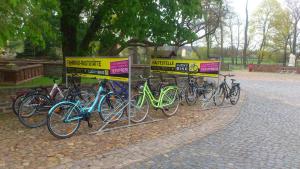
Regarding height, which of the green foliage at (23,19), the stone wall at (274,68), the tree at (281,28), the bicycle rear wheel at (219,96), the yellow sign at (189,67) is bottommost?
the bicycle rear wheel at (219,96)

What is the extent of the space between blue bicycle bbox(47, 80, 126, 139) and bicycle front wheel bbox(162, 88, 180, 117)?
1.49 metres

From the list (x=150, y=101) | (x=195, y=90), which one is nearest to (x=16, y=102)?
(x=150, y=101)

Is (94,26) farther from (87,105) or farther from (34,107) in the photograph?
(87,105)

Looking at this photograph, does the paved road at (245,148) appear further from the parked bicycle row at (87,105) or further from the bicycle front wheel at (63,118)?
the bicycle front wheel at (63,118)

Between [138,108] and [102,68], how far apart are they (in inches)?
49.7

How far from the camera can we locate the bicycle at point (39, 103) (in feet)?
26.0

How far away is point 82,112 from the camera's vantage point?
712cm

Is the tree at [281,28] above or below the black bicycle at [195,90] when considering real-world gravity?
above

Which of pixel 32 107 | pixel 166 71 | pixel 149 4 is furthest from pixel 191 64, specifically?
pixel 32 107

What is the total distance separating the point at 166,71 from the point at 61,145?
6.57 metres

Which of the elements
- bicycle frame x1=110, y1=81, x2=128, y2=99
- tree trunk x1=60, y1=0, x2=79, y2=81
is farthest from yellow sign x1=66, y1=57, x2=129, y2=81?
tree trunk x1=60, y1=0, x2=79, y2=81

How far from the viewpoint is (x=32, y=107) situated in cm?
814

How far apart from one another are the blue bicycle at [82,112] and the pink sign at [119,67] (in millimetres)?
327

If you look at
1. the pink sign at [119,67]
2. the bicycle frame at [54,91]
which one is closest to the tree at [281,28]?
the pink sign at [119,67]
